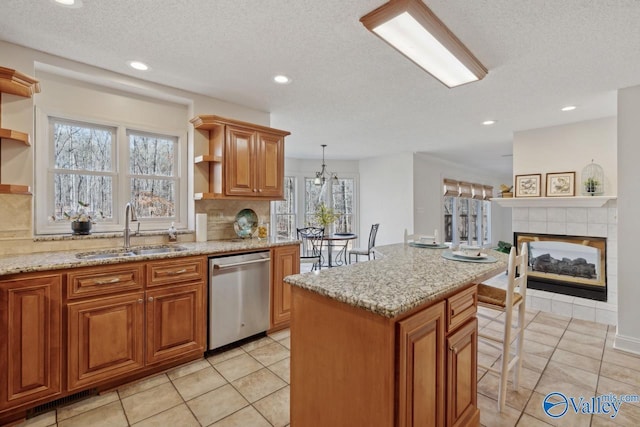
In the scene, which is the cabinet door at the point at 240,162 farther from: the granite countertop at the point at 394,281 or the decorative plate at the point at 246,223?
the granite countertop at the point at 394,281

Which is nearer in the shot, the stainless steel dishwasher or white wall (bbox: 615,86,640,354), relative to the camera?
the stainless steel dishwasher

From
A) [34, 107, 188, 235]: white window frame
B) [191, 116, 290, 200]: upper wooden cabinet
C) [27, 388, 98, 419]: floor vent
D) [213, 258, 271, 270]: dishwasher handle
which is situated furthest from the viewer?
[191, 116, 290, 200]: upper wooden cabinet

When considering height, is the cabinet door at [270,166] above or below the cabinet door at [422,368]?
above

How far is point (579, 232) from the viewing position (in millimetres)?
3592

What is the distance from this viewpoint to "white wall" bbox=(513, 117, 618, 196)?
3.48 m

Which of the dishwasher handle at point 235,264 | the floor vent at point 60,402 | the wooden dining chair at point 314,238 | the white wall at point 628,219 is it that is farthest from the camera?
the wooden dining chair at point 314,238

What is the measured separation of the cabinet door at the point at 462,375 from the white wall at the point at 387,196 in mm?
4536

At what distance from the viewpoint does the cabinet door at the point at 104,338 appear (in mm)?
1881

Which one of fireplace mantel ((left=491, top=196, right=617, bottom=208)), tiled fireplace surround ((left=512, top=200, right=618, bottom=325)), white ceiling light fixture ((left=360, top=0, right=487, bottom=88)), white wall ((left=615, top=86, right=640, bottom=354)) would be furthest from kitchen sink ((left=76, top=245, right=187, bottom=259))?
tiled fireplace surround ((left=512, top=200, right=618, bottom=325))

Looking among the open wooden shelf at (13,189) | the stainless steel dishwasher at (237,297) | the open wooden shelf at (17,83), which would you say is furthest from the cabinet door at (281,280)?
the open wooden shelf at (17,83)

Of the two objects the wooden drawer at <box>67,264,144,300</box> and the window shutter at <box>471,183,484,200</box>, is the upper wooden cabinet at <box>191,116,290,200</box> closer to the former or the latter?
the wooden drawer at <box>67,264,144,300</box>

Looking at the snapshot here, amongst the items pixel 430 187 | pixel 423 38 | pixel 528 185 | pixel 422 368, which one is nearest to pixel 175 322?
pixel 422 368

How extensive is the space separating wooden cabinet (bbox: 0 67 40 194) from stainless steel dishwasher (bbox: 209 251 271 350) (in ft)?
4.54

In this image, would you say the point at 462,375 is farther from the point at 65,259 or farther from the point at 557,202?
the point at 557,202
